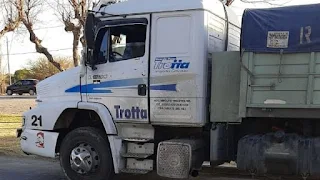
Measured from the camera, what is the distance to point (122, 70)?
23.3ft

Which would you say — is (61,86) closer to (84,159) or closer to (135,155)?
(84,159)

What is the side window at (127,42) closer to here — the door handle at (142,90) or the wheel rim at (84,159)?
the door handle at (142,90)

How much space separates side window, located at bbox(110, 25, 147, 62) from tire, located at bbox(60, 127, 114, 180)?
1.25 metres

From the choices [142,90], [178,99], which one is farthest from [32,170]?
[178,99]

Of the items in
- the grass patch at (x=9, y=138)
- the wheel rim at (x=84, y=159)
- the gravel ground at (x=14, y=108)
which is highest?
the wheel rim at (x=84, y=159)

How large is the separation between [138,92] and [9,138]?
7.25 meters

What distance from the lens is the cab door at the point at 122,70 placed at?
7012 mm

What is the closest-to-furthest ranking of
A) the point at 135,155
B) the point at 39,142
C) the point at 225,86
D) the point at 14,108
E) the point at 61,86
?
the point at 225,86, the point at 135,155, the point at 61,86, the point at 39,142, the point at 14,108

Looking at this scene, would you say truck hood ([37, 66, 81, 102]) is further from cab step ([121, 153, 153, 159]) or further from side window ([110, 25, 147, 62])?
cab step ([121, 153, 153, 159])

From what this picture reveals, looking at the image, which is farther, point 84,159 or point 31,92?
point 31,92

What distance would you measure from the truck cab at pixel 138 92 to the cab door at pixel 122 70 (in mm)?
16

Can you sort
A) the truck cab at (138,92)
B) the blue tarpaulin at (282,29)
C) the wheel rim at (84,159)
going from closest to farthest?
the blue tarpaulin at (282,29) → the truck cab at (138,92) → the wheel rim at (84,159)

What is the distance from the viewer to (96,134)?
23.9 feet

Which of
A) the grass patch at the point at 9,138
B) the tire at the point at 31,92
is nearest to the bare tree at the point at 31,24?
the grass patch at the point at 9,138
